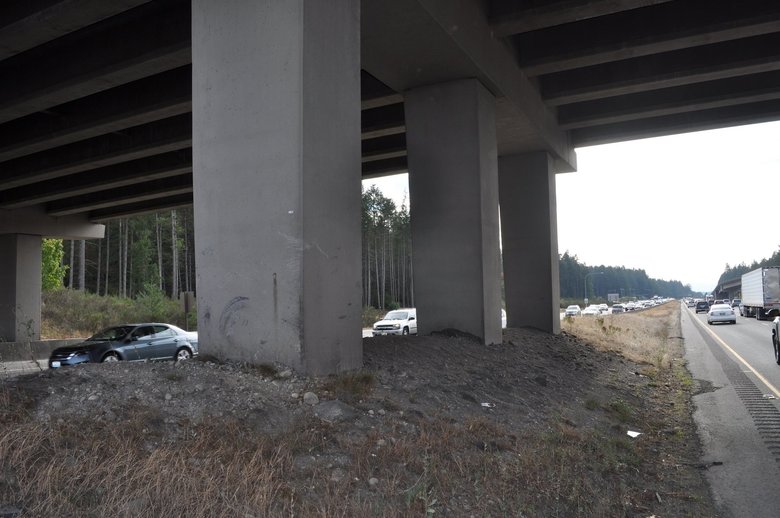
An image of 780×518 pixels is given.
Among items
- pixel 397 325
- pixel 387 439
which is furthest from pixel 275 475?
pixel 397 325

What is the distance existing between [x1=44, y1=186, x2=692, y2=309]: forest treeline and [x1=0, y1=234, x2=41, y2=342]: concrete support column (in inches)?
385

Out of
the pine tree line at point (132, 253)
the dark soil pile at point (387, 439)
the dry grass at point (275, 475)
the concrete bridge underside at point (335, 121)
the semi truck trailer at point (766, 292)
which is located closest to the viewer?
the dry grass at point (275, 475)

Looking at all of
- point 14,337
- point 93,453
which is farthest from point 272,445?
point 14,337

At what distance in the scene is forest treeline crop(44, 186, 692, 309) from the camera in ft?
179

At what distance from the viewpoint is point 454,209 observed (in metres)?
14.4

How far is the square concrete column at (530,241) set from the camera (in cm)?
2120

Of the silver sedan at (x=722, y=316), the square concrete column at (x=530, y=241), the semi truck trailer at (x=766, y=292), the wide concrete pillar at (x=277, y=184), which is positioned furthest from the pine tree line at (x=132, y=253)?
the wide concrete pillar at (x=277, y=184)

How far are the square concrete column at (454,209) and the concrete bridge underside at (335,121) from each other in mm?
47

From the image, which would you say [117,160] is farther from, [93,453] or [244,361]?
[93,453]

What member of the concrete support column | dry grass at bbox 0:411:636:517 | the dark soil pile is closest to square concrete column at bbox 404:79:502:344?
the dark soil pile

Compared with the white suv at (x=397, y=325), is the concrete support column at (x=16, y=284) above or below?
above

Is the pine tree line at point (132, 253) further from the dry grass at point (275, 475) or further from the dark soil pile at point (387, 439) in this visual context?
the dry grass at point (275, 475)

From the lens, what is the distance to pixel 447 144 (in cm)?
1452

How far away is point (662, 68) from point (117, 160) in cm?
1775
